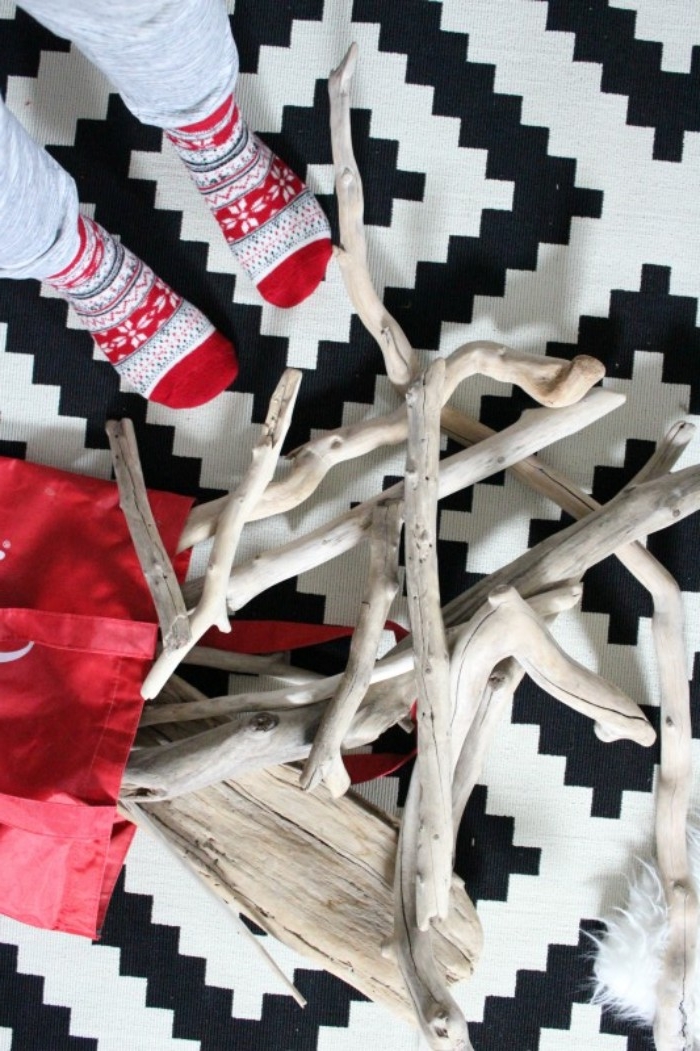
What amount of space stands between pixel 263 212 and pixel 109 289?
15cm

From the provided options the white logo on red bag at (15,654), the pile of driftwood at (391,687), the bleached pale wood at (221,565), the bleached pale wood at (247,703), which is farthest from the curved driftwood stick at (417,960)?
the white logo on red bag at (15,654)

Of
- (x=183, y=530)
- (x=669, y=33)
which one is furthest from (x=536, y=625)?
(x=669, y=33)

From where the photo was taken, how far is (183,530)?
744 millimetres

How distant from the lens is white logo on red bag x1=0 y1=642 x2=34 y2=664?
2.37 feet

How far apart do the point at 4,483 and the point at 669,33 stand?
2.39ft

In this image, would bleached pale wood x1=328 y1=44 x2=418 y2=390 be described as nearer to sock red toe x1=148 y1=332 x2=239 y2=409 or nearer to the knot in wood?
sock red toe x1=148 y1=332 x2=239 y2=409

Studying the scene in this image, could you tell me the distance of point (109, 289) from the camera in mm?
758

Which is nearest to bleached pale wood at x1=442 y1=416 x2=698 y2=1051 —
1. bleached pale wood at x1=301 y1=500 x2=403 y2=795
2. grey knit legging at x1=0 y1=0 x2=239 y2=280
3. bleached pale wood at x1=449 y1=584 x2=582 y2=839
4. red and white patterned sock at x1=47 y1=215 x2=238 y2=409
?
bleached pale wood at x1=449 y1=584 x2=582 y2=839

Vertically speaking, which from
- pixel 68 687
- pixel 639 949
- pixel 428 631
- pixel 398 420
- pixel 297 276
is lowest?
pixel 639 949

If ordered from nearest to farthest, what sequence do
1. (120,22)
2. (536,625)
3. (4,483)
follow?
1. (120,22)
2. (536,625)
3. (4,483)

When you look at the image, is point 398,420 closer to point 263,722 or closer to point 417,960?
point 263,722

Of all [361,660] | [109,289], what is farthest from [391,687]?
[109,289]

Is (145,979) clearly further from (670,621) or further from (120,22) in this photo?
(120,22)

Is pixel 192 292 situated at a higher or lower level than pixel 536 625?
higher
